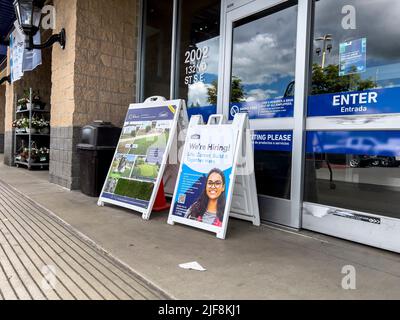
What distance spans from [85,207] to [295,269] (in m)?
2.81

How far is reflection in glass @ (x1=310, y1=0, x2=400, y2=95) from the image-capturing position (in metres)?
2.86

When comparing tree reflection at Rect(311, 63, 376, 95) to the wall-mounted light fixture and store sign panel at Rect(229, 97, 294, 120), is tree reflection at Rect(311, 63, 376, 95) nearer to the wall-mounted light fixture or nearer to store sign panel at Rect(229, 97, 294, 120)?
store sign panel at Rect(229, 97, 294, 120)

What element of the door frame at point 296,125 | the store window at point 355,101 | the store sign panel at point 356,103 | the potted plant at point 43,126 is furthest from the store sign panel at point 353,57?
the potted plant at point 43,126

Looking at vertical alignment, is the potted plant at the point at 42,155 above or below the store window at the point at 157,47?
below

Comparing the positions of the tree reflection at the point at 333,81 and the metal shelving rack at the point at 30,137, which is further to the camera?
the metal shelving rack at the point at 30,137

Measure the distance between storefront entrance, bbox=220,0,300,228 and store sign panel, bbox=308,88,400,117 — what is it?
0.29 m

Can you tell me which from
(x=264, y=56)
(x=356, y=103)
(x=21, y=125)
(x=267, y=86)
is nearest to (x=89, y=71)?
(x=264, y=56)

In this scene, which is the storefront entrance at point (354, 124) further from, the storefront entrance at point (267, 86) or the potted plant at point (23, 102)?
the potted plant at point (23, 102)

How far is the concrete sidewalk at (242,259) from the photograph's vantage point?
2.10m

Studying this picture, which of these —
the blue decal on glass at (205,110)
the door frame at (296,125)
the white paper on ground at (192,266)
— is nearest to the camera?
the white paper on ground at (192,266)

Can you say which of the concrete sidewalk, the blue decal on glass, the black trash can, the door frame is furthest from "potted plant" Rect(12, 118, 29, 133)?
the door frame

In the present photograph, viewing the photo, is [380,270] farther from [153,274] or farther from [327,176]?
[153,274]

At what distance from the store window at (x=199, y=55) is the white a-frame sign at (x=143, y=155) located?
623mm
